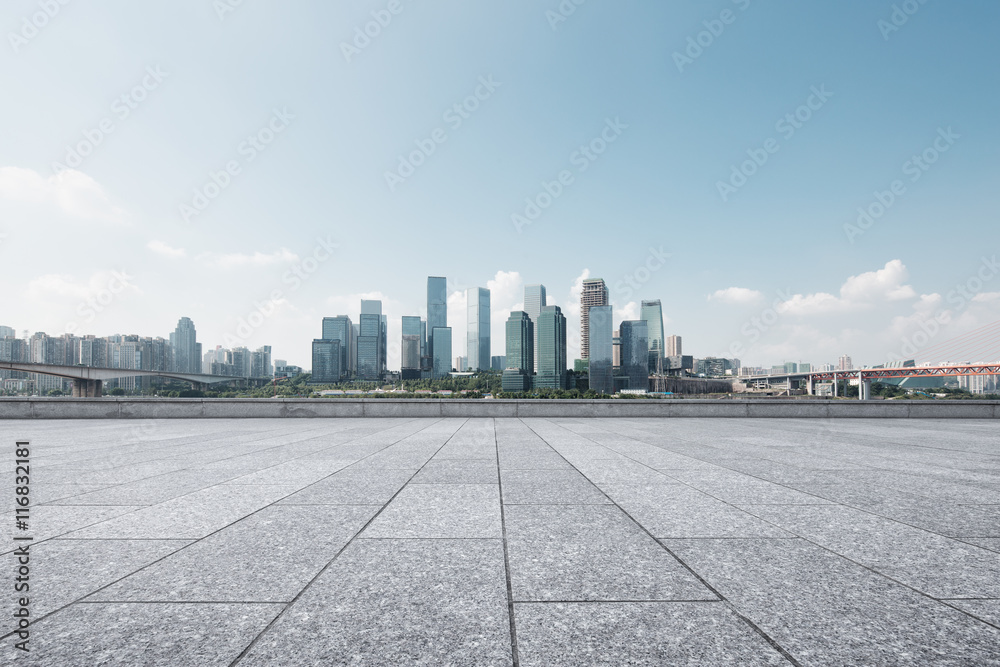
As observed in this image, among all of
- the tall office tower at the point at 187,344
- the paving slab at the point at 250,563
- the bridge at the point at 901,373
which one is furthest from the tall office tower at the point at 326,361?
the paving slab at the point at 250,563

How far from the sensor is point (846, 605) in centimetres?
303

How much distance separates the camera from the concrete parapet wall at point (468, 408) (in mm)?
19109

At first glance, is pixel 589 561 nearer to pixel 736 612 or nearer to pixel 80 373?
pixel 736 612

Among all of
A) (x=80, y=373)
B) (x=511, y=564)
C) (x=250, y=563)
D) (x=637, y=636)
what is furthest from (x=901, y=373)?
(x=80, y=373)

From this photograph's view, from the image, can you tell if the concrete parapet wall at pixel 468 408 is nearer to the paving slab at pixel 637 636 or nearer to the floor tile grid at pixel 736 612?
the floor tile grid at pixel 736 612

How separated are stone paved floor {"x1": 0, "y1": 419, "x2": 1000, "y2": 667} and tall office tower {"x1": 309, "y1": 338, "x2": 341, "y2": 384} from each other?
394 ft

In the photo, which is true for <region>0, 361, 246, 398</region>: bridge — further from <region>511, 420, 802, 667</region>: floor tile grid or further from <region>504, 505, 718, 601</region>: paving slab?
<region>511, 420, 802, 667</region>: floor tile grid

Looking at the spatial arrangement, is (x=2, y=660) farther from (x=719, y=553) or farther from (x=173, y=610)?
(x=719, y=553)

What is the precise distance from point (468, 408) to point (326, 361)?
119561 mm

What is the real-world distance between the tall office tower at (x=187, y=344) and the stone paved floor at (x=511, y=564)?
136 metres

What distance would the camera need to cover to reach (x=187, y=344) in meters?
129

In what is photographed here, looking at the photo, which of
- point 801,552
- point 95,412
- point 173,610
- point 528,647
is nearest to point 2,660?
point 173,610

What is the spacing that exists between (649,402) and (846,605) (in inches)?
694

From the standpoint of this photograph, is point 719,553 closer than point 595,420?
Yes
